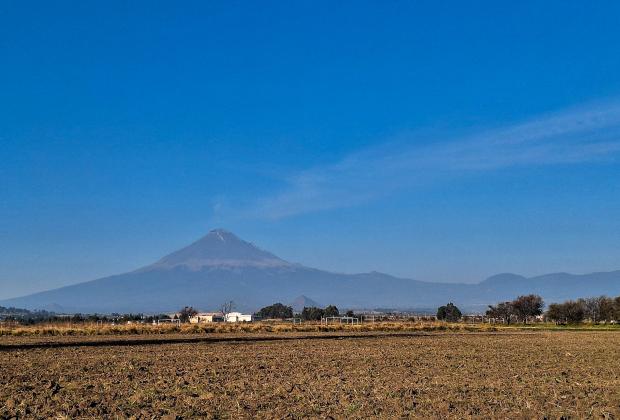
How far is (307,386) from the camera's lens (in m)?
19.0

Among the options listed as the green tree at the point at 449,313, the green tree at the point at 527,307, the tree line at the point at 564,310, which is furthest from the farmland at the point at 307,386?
the green tree at the point at 527,307

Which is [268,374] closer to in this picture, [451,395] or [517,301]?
[451,395]

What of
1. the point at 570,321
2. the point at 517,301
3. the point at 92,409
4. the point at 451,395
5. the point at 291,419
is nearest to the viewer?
the point at 291,419

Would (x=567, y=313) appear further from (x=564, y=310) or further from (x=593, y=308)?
(x=593, y=308)

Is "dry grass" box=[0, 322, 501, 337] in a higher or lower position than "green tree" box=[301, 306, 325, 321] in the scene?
lower

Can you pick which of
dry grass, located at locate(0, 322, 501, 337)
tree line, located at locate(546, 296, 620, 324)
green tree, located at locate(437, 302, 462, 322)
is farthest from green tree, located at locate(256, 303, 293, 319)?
dry grass, located at locate(0, 322, 501, 337)

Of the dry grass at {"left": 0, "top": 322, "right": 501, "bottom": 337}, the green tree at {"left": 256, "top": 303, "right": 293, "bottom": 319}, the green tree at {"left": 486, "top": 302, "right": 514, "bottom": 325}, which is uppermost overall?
the green tree at {"left": 256, "top": 303, "right": 293, "bottom": 319}

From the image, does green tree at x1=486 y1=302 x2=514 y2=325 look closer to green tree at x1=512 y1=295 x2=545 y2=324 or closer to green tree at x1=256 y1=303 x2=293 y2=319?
green tree at x1=512 y1=295 x2=545 y2=324

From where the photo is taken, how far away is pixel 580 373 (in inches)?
910

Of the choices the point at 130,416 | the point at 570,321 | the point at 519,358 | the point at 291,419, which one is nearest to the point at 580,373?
the point at 519,358

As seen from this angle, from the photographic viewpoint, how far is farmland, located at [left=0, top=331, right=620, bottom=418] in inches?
603

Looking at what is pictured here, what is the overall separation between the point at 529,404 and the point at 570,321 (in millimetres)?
103601

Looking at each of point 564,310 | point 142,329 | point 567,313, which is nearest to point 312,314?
point 564,310

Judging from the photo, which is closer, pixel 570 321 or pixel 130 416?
pixel 130 416
